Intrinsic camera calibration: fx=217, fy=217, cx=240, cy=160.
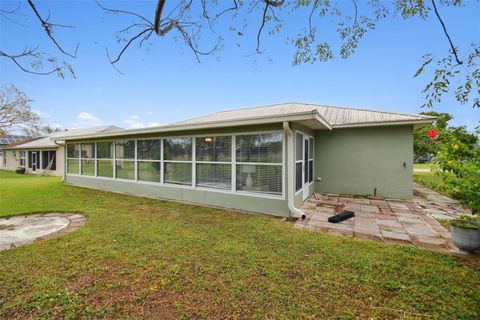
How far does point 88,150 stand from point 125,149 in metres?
2.90

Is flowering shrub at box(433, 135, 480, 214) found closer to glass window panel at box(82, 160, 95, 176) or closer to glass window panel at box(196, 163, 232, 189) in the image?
glass window panel at box(196, 163, 232, 189)

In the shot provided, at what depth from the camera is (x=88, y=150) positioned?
32.8 ft

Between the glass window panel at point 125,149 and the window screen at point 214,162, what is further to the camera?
the glass window panel at point 125,149

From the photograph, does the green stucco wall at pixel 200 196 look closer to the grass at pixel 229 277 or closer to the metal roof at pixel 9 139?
the grass at pixel 229 277

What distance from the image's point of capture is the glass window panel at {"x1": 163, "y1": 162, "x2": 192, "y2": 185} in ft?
22.5

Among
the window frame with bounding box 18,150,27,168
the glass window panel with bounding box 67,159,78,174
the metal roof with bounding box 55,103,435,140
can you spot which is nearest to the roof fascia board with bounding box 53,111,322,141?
the metal roof with bounding box 55,103,435,140

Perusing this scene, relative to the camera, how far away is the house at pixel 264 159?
210 inches

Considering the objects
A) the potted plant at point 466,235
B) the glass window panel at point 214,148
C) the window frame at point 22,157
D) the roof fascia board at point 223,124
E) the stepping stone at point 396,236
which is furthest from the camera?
the window frame at point 22,157

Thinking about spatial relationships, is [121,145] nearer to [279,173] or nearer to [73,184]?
[73,184]

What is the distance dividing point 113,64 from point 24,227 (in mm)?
4378

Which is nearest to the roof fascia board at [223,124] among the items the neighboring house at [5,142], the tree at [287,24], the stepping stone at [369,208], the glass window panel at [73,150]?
the tree at [287,24]

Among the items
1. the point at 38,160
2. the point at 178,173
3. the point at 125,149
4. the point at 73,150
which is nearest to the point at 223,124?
the point at 178,173

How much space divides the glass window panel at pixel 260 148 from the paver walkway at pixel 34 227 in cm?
408

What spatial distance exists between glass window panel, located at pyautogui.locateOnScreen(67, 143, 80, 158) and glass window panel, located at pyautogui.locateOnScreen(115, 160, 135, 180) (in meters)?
3.37
